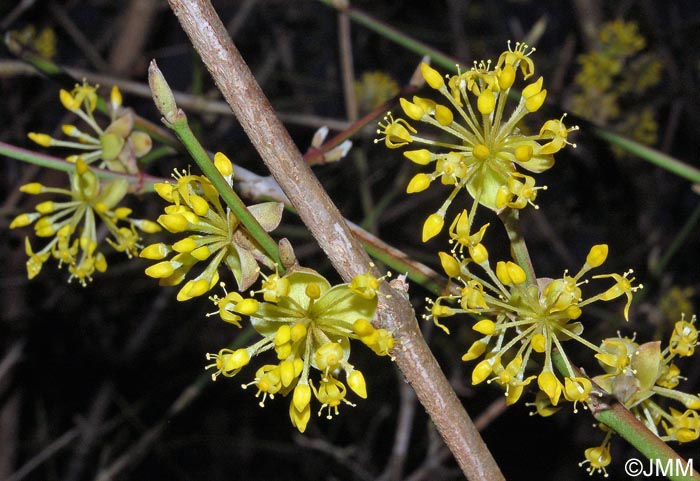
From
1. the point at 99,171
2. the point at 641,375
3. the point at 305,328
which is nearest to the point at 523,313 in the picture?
the point at 641,375

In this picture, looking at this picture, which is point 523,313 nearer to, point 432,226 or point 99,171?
point 432,226

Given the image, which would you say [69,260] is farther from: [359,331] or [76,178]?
[359,331]

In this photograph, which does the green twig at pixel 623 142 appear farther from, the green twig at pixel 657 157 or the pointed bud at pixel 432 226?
the pointed bud at pixel 432 226

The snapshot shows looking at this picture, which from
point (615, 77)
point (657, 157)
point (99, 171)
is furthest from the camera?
point (615, 77)

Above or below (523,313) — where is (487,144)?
above

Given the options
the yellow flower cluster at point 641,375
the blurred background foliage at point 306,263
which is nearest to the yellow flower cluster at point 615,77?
the blurred background foliage at point 306,263
